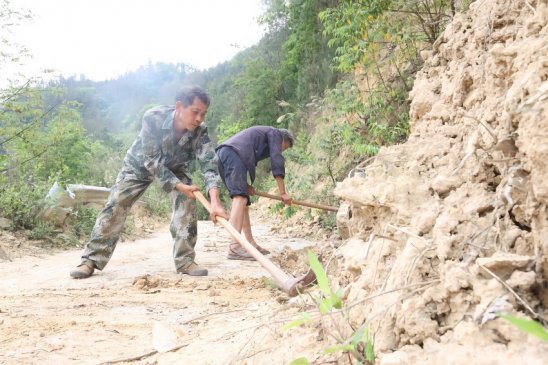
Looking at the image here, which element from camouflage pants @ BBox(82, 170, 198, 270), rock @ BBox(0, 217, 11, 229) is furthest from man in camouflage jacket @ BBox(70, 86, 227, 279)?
rock @ BBox(0, 217, 11, 229)

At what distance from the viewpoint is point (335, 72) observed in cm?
1412

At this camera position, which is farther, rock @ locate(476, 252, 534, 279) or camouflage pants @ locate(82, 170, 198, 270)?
camouflage pants @ locate(82, 170, 198, 270)

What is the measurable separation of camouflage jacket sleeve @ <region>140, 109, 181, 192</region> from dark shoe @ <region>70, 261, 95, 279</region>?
0.98 meters

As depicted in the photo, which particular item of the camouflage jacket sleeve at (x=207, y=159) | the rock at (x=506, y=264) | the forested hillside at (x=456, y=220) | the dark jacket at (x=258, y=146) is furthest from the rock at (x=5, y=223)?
the rock at (x=506, y=264)

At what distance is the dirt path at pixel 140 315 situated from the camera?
1787mm

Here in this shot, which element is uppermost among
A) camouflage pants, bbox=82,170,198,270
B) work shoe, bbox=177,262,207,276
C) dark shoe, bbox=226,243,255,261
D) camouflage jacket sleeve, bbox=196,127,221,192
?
camouflage jacket sleeve, bbox=196,127,221,192

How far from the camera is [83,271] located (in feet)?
13.5

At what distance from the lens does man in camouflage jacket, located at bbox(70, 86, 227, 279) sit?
418 centimetres

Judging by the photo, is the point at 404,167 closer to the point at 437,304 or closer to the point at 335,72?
the point at 437,304

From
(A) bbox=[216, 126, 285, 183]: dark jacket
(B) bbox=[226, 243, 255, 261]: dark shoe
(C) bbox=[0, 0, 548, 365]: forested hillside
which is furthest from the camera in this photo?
(A) bbox=[216, 126, 285, 183]: dark jacket

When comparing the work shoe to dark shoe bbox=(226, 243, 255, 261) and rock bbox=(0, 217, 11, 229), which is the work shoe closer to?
dark shoe bbox=(226, 243, 255, 261)

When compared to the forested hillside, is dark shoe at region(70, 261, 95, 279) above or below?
below

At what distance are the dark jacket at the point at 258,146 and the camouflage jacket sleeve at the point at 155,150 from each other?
3.86 feet

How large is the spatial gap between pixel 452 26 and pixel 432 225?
196 cm
